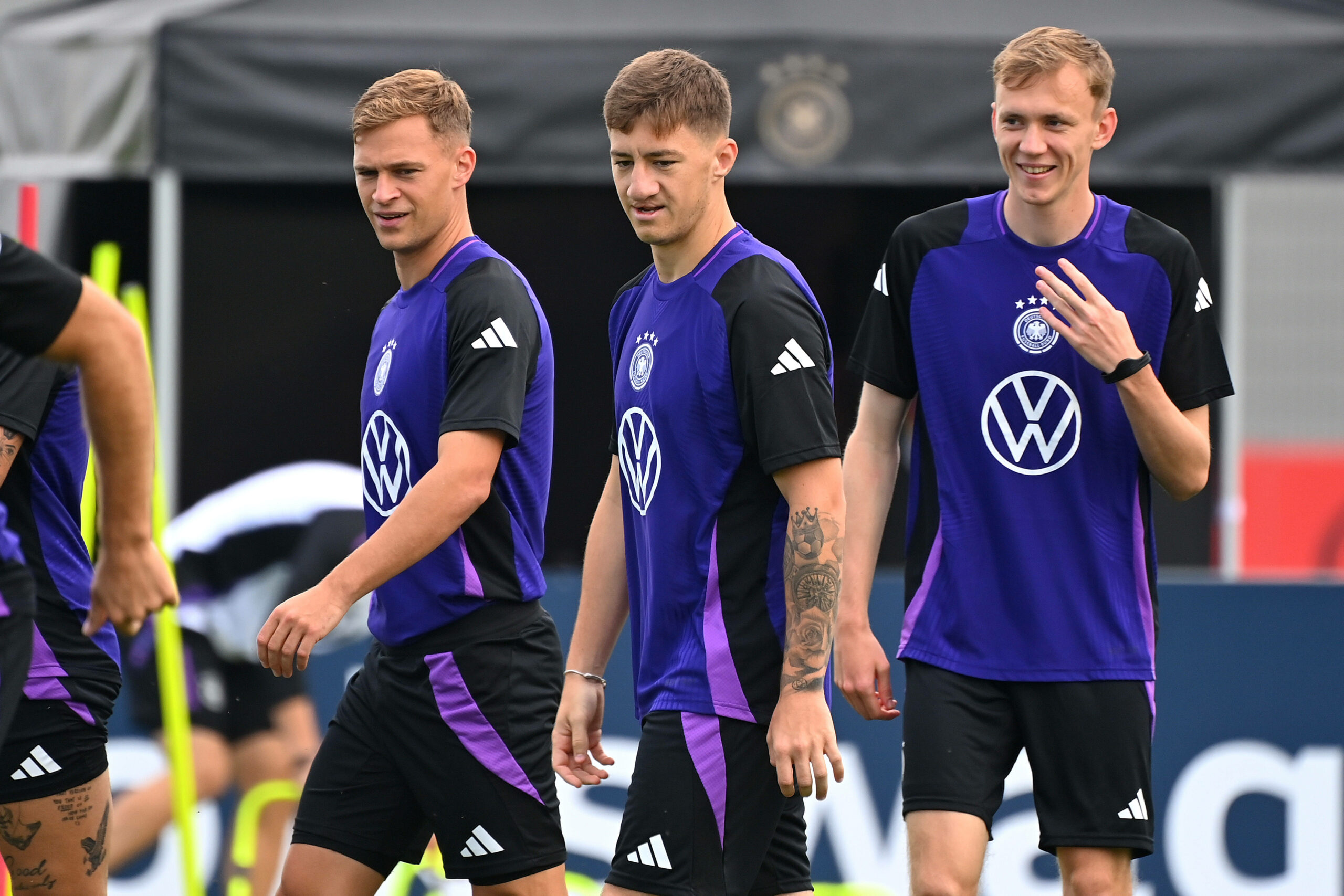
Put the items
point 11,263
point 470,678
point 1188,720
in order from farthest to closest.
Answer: point 1188,720 < point 470,678 < point 11,263

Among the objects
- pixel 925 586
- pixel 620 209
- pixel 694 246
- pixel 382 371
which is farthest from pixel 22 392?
pixel 620 209

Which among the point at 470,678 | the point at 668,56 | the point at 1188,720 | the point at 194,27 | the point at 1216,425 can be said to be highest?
the point at 194,27

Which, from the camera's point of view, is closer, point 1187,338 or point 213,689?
point 1187,338

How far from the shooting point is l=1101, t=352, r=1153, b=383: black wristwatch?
3289 mm

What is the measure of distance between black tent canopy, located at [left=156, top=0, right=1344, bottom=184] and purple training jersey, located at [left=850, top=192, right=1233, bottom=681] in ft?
8.80

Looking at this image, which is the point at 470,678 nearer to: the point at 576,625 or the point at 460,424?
the point at 576,625

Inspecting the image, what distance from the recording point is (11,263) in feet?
8.98

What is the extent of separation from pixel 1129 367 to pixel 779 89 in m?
3.12

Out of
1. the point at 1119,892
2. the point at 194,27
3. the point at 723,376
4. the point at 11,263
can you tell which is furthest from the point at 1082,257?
the point at 194,27

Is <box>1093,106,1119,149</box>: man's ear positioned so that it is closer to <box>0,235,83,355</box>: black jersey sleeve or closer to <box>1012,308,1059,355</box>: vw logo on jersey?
<box>1012,308,1059,355</box>: vw logo on jersey

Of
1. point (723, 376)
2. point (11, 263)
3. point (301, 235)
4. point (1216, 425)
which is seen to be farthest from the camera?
point (1216, 425)

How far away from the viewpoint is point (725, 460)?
3.33 metres

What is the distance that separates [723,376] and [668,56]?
26.7 inches

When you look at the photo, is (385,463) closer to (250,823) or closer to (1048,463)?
(1048,463)
